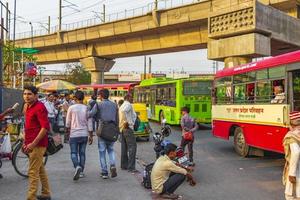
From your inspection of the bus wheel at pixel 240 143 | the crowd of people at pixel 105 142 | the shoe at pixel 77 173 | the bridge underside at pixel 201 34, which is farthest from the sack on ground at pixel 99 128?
the bridge underside at pixel 201 34

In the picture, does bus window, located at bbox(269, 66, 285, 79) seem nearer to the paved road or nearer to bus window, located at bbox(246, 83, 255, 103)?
bus window, located at bbox(246, 83, 255, 103)

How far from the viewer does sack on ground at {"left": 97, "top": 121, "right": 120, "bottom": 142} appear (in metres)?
9.57

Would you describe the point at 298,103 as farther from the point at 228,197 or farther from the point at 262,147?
the point at 228,197

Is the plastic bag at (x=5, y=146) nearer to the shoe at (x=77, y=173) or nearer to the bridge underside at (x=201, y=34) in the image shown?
the shoe at (x=77, y=173)

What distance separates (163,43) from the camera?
36.2m

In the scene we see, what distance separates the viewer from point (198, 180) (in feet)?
32.5

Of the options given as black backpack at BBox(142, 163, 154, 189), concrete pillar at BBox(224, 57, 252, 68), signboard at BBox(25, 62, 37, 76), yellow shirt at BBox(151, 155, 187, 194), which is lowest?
black backpack at BBox(142, 163, 154, 189)

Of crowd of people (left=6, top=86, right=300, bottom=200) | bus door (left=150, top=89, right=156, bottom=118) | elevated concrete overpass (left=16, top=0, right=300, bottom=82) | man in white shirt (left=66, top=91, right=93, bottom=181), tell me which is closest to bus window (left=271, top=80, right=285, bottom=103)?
crowd of people (left=6, top=86, right=300, bottom=200)

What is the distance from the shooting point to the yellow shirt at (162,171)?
791 centimetres

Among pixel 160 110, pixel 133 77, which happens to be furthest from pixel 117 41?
pixel 133 77

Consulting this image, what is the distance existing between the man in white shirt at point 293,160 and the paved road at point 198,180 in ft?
7.62

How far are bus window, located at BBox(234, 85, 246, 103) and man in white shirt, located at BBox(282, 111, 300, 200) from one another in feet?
25.4

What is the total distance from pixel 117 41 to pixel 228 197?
113 feet

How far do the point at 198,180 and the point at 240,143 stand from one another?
438cm
